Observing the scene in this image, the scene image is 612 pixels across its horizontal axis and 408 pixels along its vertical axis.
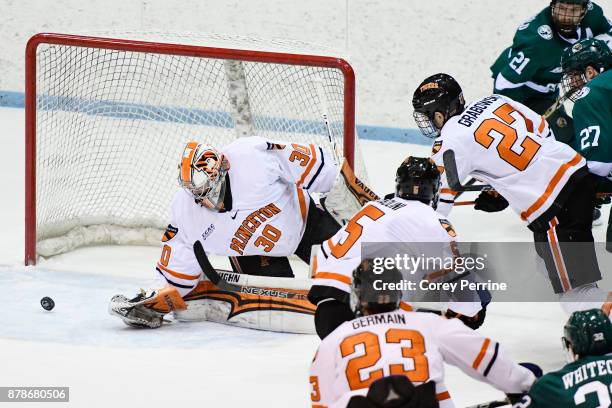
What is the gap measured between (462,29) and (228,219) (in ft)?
10.5

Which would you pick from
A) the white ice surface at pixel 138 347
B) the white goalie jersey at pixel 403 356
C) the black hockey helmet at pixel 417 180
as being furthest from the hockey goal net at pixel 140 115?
the white goalie jersey at pixel 403 356

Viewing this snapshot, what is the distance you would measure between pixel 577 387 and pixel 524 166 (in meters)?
1.50

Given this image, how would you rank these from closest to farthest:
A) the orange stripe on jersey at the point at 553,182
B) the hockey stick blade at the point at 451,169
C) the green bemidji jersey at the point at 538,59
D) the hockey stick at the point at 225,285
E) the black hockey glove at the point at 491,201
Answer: the hockey stick blade at the point at 451,169 < the orange stripe on jersey at the point at 553,182 < the hockey stick at the point at 225,285 < the black hockey glove at the point at 491,201 < the green bemidji jersey at the point at 538,59

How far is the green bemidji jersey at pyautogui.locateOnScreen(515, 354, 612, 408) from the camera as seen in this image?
10.2 ft

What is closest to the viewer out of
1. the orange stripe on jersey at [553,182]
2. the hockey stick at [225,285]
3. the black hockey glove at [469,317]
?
the black hockey glove at [469,317]

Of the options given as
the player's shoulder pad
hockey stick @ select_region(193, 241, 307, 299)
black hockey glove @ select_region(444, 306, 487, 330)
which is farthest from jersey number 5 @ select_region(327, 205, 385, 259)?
the player's shoulder pad

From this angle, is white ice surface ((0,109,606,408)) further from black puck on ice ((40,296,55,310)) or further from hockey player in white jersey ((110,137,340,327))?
hockey player in white jersey ((110,137,340,327))

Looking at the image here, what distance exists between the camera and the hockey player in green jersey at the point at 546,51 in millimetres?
6102

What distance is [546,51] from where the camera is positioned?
20.2 ft

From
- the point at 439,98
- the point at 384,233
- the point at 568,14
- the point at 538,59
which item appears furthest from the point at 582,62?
the point at 384,233

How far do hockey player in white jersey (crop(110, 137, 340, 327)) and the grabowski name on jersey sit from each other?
74 cm

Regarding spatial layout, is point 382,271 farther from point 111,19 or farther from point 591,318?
point 111,19

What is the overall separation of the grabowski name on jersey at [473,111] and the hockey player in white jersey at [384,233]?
1.77 feet

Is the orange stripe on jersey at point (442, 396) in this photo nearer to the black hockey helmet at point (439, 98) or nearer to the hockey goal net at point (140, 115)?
the black hockey helmet at point (439, 98)
